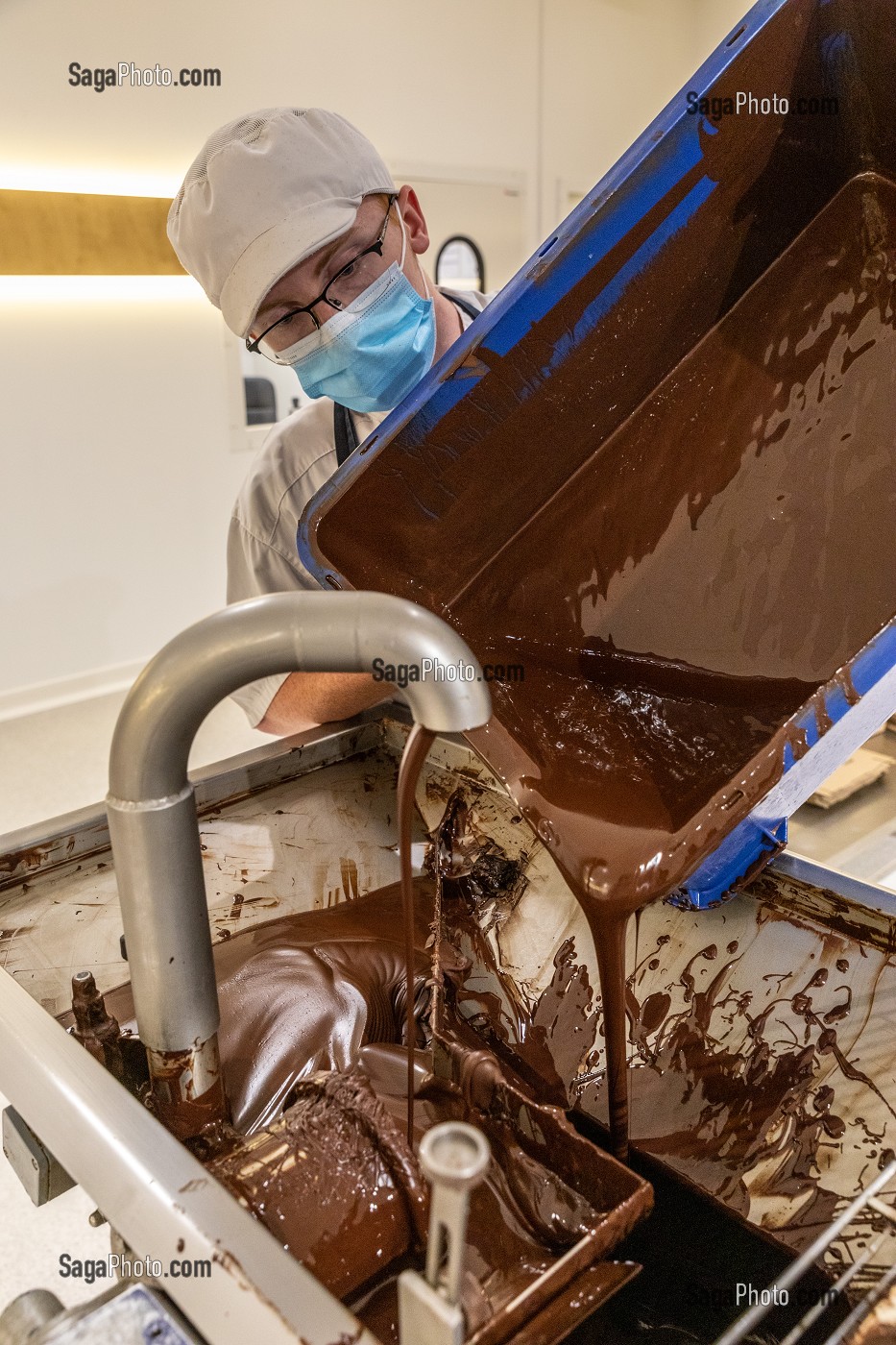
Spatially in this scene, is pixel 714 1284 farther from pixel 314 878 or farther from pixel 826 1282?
pixel 314 878

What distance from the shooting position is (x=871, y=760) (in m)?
2.89

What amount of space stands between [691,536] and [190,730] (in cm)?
78

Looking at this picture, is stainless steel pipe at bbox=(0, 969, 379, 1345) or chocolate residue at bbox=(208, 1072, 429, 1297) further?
chocolate residue at bbox=(208, 1072, 429, 1297)

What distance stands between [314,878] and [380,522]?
50cm

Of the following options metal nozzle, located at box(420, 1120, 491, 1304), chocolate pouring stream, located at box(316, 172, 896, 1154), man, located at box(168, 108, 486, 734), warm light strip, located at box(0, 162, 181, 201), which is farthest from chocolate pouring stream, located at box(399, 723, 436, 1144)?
warm light strip, located at box(0, 162, 181, 201)

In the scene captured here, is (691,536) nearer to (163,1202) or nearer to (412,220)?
(412,220)

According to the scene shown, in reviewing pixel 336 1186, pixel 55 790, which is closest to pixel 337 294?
pixel 336 1186

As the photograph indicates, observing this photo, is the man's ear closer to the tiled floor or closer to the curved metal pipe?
the curved metal pipe

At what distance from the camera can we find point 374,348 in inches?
61.5

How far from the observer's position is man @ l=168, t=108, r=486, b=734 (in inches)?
54.9

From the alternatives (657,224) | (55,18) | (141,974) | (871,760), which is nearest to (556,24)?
(55,18)

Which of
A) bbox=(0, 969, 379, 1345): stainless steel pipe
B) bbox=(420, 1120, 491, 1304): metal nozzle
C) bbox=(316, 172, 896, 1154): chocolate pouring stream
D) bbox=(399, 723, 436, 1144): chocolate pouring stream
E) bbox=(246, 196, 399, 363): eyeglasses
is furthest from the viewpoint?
bbox=(246, 196, 399, 363): eyeglasses

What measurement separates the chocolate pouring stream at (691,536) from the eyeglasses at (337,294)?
43 cm

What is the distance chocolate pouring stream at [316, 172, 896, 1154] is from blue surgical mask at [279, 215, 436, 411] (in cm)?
32
